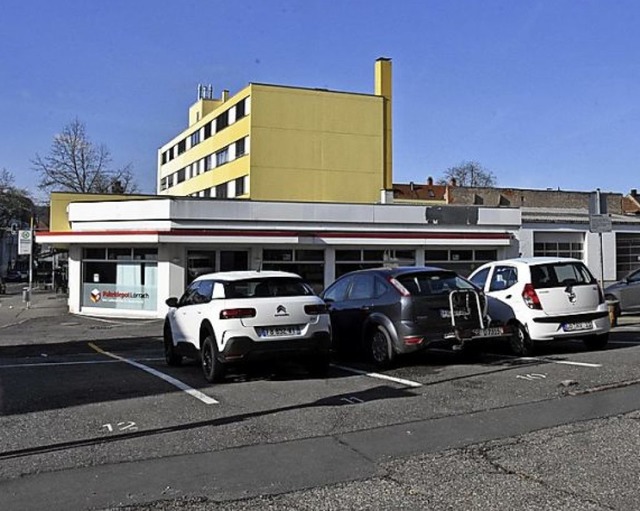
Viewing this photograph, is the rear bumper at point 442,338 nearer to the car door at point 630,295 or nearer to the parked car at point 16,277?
the car door at point 630,295

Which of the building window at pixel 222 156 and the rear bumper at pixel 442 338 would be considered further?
the building window at pixel 222 156

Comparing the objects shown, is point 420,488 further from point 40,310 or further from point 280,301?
point 40,310

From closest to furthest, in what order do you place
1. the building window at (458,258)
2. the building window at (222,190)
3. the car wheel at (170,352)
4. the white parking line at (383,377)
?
the white parking line at (383,377) → the car wheel at (170,352) → the building window at (458,258) → the building window at (222,190)

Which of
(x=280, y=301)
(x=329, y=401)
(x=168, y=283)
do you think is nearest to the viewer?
(x=329, y=401)

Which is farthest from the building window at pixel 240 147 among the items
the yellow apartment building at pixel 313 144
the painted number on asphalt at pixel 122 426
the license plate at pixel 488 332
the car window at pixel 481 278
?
the painted number on asphalt at pixel 122 426

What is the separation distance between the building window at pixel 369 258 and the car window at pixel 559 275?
15.3 metres

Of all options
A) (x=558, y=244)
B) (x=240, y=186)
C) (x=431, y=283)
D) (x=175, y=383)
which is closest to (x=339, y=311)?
(x=431, y=283)

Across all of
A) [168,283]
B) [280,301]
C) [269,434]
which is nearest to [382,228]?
[168,283]

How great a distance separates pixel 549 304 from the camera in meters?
11.9

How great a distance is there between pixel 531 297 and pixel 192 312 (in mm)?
5590

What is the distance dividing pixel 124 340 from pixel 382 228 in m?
12.2

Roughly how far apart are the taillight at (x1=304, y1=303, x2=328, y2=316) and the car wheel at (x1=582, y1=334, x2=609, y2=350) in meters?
5.11

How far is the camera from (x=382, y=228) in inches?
1081

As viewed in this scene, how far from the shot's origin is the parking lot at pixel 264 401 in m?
6.50
